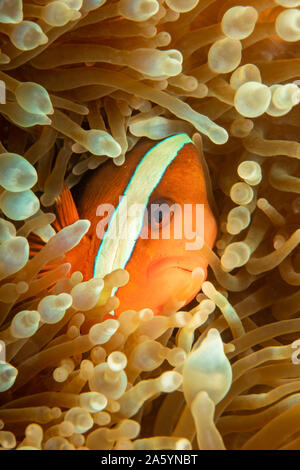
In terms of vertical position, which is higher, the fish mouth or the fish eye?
the fish eye

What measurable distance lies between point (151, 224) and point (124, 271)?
175 millimetres

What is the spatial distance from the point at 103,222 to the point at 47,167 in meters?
0.15

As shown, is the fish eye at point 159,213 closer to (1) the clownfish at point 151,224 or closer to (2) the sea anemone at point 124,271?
(1) the clownfish at point 151,224

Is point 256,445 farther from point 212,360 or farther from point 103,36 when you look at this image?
point 103,36

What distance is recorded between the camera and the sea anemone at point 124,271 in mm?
778

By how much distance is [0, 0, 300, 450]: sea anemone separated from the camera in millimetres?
778

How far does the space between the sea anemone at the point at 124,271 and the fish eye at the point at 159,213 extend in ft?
0.34

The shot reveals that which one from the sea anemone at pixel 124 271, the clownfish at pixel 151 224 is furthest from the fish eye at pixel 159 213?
the sea anemone at pixel 124 271

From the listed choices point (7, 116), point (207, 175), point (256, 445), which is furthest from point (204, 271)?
point (7, 116)

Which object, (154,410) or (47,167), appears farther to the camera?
(47,167)

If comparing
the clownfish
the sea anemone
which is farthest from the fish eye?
the sea anemone

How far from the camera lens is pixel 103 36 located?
99 cm

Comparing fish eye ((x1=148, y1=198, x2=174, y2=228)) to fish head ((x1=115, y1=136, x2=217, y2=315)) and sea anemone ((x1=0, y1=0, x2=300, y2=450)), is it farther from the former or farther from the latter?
sea anemone ((x1=0, y1=0, x2=300, y2=450))

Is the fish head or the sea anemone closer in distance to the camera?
the sea anemone
